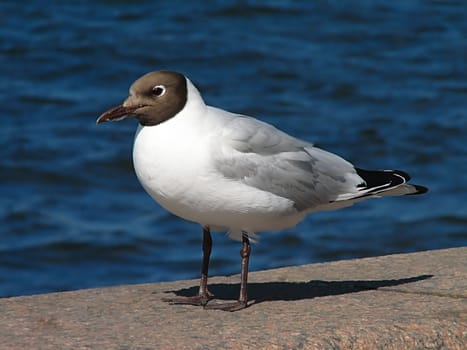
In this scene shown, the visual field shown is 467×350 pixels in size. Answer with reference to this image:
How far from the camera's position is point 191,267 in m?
8.48

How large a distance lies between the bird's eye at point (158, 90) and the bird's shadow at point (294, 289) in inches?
37.2

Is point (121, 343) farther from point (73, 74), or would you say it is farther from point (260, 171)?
point (73, 74)

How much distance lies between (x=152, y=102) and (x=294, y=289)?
108 cm

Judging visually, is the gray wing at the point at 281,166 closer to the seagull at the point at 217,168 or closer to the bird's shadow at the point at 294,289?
the seagull at the point at 217,168

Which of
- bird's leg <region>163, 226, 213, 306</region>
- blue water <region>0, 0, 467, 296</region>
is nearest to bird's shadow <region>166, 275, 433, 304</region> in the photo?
bird's leg <region>163, 226, 213, 306</region>

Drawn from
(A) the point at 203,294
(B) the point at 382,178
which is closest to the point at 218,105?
(B) the point at 382,178

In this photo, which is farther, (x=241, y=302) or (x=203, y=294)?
(x=203, y=294)

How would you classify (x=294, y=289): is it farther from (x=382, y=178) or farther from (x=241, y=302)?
(x=382, y=178)

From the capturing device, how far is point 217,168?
14.9 ft

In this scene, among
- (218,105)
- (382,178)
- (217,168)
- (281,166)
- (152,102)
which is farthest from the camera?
(218,105)

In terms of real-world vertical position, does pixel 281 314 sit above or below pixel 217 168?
below

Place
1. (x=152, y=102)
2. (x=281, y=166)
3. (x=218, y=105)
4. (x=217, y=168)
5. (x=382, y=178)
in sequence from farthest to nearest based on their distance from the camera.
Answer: (x=218, y=105) < (x=382, y=178) < (x=281, y=166) < (x=152, y=102) < (x=217, y=168)

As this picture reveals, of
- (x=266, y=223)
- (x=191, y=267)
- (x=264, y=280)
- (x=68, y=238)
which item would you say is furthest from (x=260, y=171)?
(x=68, y=238)

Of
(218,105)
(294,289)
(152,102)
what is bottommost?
(218,105)
